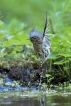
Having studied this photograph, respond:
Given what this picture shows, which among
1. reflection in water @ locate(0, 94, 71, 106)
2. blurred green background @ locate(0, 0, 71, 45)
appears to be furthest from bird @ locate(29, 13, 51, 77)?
reflection in water @ locate(0, 94, 71, 106)

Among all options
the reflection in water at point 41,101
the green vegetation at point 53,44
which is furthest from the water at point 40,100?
the green vegetation at point 53,44

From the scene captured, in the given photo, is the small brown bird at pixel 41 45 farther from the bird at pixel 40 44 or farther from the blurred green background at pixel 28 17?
the blurred green background at pixel 28 17

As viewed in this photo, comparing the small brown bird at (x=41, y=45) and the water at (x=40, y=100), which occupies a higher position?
the small brown bird at (x=41, y=45)

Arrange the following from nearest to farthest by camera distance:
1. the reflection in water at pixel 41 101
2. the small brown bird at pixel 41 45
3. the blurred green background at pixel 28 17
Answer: the reflection in water at pixel 41 101, the small brown bird at pixel 41 45, the blurred green background at pixel 28 17

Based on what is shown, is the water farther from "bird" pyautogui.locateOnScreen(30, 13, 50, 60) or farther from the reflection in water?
"bird" pyautogui.locateOnScreen(30, 13, 50, 60)

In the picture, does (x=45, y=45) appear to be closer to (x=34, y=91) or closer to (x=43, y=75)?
(x=43, y=75)
